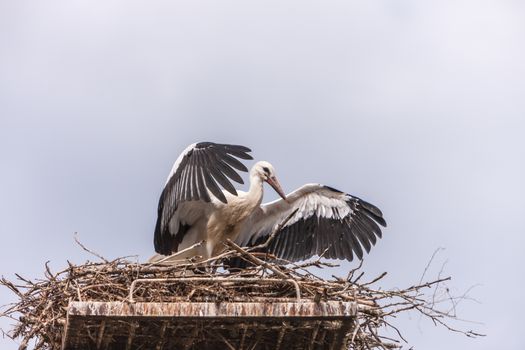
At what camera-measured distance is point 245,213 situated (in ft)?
30.3

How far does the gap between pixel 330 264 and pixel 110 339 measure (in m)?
1.70

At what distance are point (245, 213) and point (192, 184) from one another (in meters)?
0.91

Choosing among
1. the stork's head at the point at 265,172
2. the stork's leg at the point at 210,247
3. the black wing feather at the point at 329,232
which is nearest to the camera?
the stork's leg at the point at 210,247

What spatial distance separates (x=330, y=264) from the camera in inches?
295

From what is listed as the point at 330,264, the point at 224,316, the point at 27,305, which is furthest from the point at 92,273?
the point at 330,264

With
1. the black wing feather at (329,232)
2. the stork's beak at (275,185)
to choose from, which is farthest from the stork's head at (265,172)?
the black wing feather at (329,232)

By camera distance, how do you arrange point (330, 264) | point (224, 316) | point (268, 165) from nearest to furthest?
point (224, 316)
point (330, 264)
point (268, 165)

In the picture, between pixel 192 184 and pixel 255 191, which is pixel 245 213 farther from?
pixel 192 184

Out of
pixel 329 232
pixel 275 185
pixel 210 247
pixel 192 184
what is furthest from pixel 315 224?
pixel 192 184

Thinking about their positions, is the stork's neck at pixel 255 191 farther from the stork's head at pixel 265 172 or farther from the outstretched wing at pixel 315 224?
the outstretched wing at pixel 315 224

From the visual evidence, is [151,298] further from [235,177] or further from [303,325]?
[235,177]

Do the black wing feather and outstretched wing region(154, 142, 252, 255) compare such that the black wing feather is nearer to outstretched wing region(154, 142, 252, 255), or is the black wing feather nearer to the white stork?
the white stork

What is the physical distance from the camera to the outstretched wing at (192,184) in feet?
27.3

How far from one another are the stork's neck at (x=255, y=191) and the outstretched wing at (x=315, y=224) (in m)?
0.52
